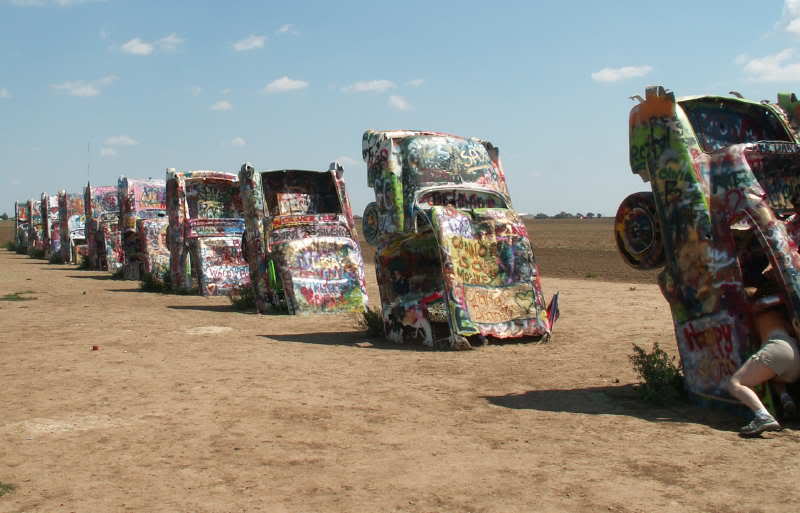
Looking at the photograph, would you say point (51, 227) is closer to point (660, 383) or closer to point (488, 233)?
point (488, 233)


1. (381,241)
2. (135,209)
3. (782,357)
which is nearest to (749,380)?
(782,357)

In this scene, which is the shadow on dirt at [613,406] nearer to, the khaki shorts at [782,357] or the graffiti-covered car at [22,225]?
the khaki shorts at [782,357]

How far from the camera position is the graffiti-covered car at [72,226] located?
3048cm

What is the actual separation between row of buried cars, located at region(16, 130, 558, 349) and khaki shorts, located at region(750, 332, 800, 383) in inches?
157

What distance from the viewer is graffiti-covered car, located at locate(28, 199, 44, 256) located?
38875mm

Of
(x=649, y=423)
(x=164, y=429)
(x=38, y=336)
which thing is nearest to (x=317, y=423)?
(x=164, y=429)

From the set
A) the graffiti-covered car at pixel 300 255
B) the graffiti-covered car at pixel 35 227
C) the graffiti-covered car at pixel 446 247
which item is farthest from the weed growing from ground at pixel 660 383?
the graffiti-covered car at pixel 35 227

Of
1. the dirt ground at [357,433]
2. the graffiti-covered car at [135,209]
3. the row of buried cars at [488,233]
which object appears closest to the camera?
the dirt ground at [357,433]

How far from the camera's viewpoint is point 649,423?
5.79 metres

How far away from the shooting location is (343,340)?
33.6ft

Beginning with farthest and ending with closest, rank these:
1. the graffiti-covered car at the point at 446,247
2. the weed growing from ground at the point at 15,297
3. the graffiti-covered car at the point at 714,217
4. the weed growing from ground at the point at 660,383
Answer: the weed growing from ground at the point at 15,297
the graffiti-covered car at the point at 446,247
the weed growing from ground at the point at 660,383
the graffiti-covered car at the point at 714,217

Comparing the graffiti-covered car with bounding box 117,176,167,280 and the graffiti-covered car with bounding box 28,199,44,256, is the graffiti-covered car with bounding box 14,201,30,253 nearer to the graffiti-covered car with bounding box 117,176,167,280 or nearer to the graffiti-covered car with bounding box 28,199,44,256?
the graffiti-covered car with bounding box 28,199,44,256

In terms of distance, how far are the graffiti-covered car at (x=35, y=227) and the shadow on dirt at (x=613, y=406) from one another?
35.4 metres

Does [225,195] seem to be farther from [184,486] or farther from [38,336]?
[184,486]
